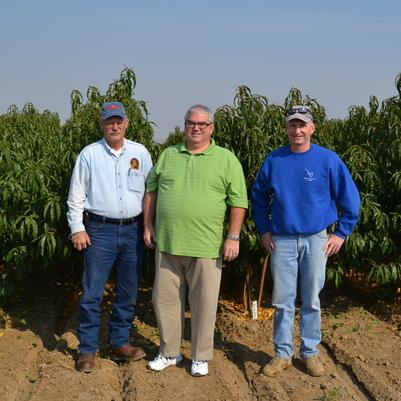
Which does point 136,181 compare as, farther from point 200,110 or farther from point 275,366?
point 275,366

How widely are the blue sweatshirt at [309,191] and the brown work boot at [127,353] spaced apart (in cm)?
152

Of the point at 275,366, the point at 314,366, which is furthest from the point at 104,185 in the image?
the point at 314,366

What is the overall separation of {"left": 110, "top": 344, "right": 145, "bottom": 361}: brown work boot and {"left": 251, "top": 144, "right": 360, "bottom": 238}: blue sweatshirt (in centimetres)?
152

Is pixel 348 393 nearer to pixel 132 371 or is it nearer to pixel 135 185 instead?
pixel 132 371

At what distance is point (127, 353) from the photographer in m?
4.82

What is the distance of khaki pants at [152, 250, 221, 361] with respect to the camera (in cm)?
443

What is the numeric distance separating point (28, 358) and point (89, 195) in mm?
1538

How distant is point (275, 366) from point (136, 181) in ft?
5.68

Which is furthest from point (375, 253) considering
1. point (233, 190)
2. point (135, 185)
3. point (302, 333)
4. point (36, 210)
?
point (36, 210)

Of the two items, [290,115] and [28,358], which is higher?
[290,115]

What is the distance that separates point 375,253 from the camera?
225 inches

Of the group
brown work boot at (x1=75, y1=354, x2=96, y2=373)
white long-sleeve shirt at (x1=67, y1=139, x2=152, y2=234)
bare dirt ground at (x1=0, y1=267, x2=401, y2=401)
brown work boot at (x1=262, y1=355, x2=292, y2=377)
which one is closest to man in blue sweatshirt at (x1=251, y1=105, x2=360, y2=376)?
brown work boot at (x1=262, y1=355, x2=292, y2=377)

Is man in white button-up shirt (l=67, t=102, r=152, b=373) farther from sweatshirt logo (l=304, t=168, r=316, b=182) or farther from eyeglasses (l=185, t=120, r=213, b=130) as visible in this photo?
sweatshirt logo (l=304, t=168, r=316, b=182)

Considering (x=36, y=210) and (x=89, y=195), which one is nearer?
(x=89, y=195)
